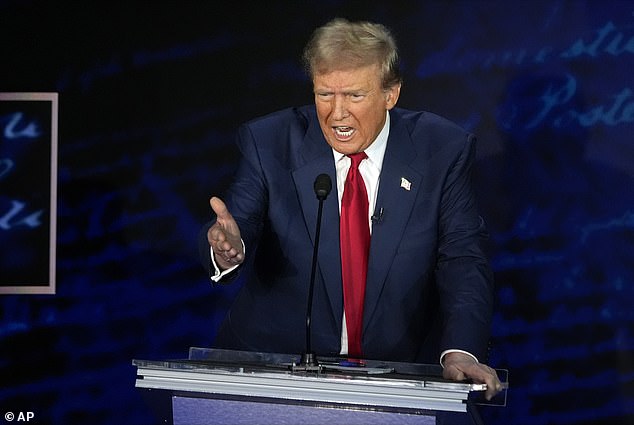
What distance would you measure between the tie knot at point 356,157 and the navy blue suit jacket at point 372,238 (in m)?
0.06

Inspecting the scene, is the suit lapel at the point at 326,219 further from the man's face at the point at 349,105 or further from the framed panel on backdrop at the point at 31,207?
the framed panel on backdrop at the point at 31,207

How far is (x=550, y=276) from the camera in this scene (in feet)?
13.5

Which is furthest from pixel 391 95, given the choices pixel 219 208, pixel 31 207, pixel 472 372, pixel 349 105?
pixel 31 207

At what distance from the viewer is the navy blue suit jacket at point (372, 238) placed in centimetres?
298

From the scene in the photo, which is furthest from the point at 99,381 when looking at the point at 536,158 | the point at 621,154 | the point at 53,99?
the point at 621,154

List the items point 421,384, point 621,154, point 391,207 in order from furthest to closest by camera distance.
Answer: point 621,154, point 391,207, point 421,384

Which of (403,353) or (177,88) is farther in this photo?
(177,88)

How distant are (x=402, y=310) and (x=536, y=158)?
4.32 ft

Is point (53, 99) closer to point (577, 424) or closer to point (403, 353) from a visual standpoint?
point (403, 353)

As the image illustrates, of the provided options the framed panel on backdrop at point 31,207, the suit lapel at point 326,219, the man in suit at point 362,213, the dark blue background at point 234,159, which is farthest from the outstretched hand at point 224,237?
the framed panel on backdrop at point 31,207

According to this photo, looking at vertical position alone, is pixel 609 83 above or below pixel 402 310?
above

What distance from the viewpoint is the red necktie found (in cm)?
300

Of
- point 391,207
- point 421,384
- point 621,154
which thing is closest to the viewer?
point 421,384

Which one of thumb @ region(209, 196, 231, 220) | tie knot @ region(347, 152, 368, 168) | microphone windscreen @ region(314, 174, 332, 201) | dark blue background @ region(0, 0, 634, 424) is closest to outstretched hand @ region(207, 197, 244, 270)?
thumb @ region(209, 196, 231, 220)
